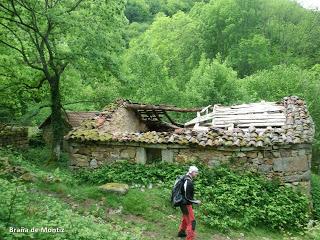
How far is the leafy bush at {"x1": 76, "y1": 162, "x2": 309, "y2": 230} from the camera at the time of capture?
9.12m

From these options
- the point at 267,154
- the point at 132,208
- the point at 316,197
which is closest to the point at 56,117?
the point at 132,208

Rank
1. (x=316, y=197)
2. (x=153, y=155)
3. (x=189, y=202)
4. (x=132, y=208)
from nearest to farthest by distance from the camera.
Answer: (x=189, y=202) → (x=132, y=208) → (x=153, y=155) → (x=316, y=197)

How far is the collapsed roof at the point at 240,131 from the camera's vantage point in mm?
10039

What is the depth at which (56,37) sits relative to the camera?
45.1 ft

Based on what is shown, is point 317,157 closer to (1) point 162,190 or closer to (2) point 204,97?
(2) point 204,97

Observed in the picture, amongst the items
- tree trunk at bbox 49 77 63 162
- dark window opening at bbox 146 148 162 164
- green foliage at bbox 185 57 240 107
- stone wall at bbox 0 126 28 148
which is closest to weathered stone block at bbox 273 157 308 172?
dark window opening at bbox 146 148 162 164

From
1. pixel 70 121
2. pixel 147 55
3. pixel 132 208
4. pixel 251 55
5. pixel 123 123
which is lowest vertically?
pixel 132 208

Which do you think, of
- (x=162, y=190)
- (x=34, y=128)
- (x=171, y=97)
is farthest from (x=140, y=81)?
(x=162, y=190)

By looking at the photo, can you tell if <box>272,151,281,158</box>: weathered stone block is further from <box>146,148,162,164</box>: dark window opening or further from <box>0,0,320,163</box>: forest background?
<box>0,0,320,163</box>: forest background

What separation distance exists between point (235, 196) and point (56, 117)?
24.5ft

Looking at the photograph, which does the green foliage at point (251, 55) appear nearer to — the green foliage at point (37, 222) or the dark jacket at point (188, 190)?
the dark jacket at point (188, 190)

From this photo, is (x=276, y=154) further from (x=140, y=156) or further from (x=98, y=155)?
(x=98, y=155)

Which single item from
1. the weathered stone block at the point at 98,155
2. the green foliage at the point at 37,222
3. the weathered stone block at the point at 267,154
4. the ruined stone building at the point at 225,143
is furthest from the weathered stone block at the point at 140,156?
the green foliage at the point at 37,222

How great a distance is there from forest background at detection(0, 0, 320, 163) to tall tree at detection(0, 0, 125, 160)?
0.04 metres
